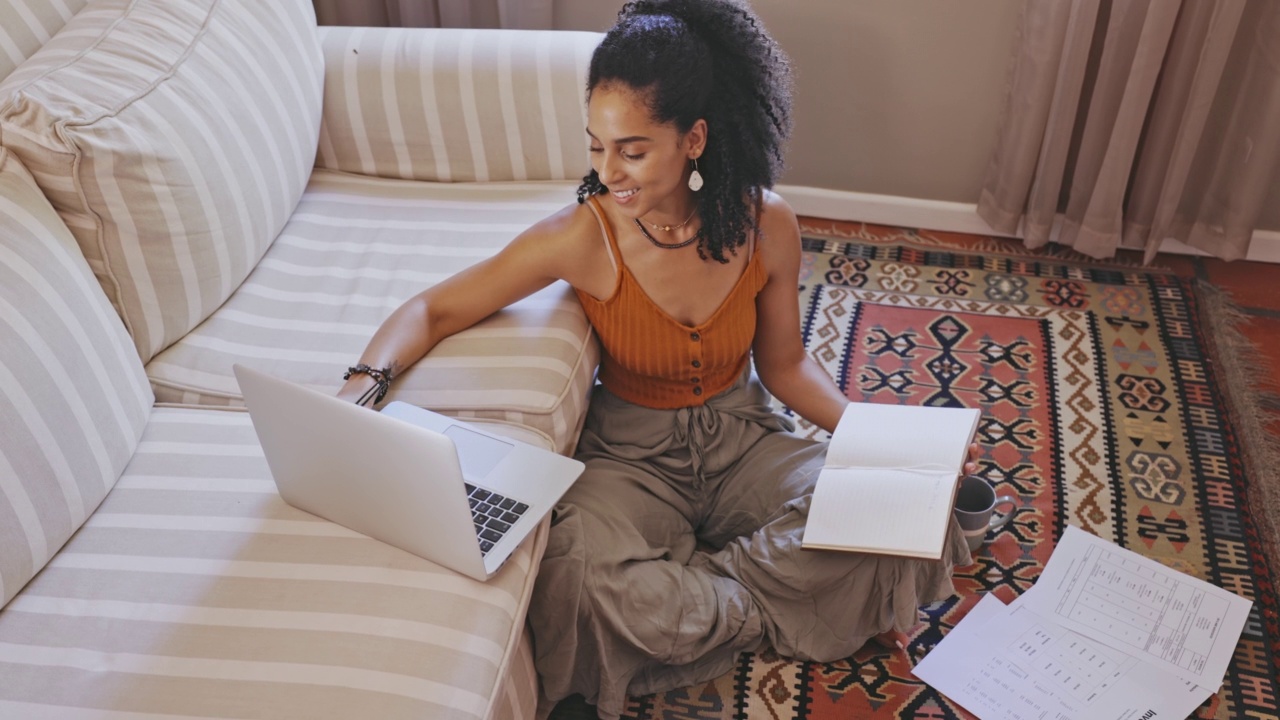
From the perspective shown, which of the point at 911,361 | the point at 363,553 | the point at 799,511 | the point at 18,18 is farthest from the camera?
the point at 911,361

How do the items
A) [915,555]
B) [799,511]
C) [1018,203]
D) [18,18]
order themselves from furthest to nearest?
[1018,203]
[18,18]
[799,511]
[915,555]

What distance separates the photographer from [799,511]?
5.18 feet

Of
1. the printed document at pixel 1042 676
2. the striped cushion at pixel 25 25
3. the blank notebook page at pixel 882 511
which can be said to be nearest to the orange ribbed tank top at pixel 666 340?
the blank notebook page at pixel 882 511

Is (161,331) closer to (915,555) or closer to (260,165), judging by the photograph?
(260,165)

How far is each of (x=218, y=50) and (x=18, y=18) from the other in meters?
0.29

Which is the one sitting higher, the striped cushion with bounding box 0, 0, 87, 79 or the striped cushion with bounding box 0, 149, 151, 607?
the striped cushion with bounding box 0, 0, 87, 79

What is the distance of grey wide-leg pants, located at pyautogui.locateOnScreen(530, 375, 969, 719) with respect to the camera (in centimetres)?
150

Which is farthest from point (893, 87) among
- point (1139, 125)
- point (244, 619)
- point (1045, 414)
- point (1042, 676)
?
point (244, 619)

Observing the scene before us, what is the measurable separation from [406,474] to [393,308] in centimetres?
59

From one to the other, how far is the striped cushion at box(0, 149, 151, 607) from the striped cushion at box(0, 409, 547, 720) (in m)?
0.05

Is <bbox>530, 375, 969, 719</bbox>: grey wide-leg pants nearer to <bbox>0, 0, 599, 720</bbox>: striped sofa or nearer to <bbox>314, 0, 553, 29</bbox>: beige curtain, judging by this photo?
<bbox>0, 0, 599, 720</bbox>: striped sofa

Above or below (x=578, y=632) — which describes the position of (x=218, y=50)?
above

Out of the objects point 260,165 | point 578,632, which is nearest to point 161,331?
point 260,165

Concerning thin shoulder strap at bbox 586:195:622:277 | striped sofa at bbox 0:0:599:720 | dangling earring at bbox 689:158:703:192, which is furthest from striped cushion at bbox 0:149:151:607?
dangling earring at bbox 689:158:703:192
